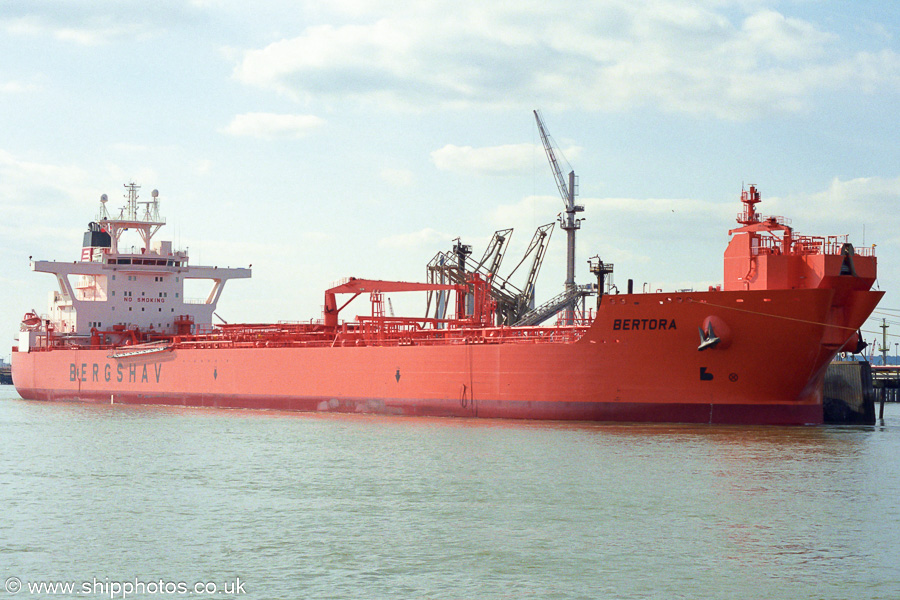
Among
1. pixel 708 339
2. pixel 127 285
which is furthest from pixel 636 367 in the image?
pixel 127 285

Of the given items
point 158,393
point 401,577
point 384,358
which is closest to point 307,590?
point 401,577

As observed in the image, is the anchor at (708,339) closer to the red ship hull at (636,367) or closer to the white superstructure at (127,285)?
the red ship hull at (636,367)

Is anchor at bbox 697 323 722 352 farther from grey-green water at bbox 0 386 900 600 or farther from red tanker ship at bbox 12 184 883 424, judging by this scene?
grey-green water at bbox 0 386 900 600

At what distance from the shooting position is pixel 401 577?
10.6 metres

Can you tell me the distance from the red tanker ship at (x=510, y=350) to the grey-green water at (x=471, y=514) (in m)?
1.29

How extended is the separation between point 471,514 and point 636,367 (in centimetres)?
1004

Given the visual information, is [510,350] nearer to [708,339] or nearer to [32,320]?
[708,339]

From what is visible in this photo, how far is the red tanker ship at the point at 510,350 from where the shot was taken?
21688mm

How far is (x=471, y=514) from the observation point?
13.6 metres

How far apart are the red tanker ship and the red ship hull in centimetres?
3

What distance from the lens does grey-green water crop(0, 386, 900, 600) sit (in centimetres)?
1058

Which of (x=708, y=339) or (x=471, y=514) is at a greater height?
(x=708, y=339)

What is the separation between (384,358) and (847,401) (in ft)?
43.0

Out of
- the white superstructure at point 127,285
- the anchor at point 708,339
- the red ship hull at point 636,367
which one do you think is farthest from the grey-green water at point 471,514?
the white superstructure at point 127,285
